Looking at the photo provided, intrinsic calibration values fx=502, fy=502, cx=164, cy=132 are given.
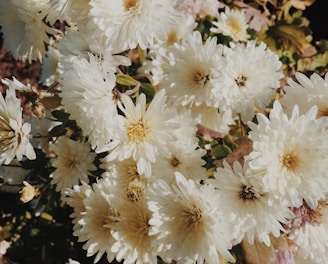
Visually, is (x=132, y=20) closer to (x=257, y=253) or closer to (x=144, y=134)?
(x=144, y=134)

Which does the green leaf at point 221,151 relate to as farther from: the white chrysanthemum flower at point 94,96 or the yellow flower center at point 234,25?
the yellow flower center at point 234,25

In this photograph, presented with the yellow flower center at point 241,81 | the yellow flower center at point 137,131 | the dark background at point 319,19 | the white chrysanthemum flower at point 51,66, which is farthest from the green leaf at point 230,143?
the dark background at point 319,19

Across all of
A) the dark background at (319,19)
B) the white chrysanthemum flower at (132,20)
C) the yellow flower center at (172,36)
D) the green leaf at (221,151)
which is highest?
the white chrysanthemum flower at (132,20)

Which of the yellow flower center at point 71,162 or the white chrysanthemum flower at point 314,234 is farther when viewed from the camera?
the yellow flower center at point 71,162

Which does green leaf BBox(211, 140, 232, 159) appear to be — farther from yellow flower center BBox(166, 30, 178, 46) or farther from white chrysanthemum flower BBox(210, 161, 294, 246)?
yellow flower center BBox(166, 30, 178, 46)

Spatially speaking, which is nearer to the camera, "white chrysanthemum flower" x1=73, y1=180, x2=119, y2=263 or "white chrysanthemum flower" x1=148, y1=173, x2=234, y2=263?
"white chrysanthemum flower" x1=148, y1=173, x2=234, y2=263

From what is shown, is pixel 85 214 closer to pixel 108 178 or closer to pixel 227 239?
pixel 108 178

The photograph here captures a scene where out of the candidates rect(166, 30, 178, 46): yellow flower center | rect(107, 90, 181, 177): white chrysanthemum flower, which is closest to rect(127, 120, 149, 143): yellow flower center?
rect(107, 90, 181, 177): white chrysanthemum flower
